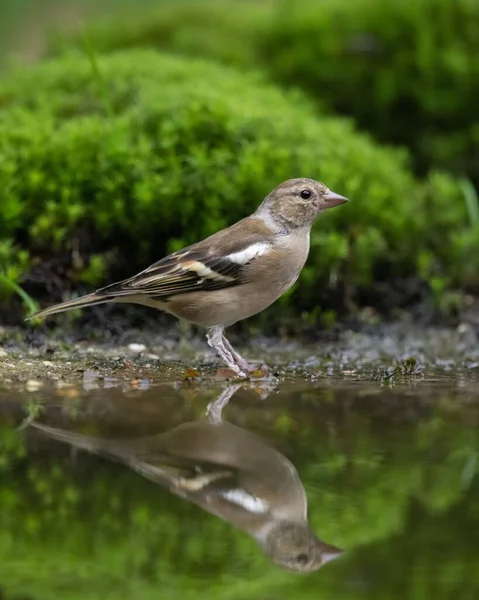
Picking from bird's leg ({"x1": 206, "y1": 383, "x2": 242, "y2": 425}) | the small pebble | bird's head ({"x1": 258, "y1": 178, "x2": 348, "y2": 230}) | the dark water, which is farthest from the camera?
bird's head ({"x1": 258, "y1": 178, "x2": 348, "y2": 230})

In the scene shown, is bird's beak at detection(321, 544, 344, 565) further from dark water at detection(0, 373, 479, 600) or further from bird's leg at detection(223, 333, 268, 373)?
bird's leg at detection(223, 333, 268, 373)

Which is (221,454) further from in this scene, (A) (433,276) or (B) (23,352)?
(A) (433,276)

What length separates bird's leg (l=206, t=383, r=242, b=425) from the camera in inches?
183

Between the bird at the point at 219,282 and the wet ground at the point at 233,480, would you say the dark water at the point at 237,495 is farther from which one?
the bird at the point at 219,282

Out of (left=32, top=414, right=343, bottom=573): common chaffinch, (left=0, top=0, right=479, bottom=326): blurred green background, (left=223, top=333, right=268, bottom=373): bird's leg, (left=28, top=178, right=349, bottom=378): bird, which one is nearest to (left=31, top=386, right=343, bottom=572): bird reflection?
(left=32, top=414, right=343, bottom=573): common chaffinch

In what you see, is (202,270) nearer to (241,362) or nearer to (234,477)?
(241,362)

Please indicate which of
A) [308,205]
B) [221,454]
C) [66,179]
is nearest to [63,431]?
[221,454]

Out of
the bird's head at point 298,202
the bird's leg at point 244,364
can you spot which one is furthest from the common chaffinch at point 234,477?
the bird's head at point 298,202

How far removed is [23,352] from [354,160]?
3298mm

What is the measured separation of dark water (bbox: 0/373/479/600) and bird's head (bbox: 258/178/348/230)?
137 centimetres

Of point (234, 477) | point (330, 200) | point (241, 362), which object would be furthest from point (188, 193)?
point (234, 477)

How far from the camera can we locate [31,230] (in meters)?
6.78

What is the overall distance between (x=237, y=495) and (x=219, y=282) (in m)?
2.54

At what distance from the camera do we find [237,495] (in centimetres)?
357
